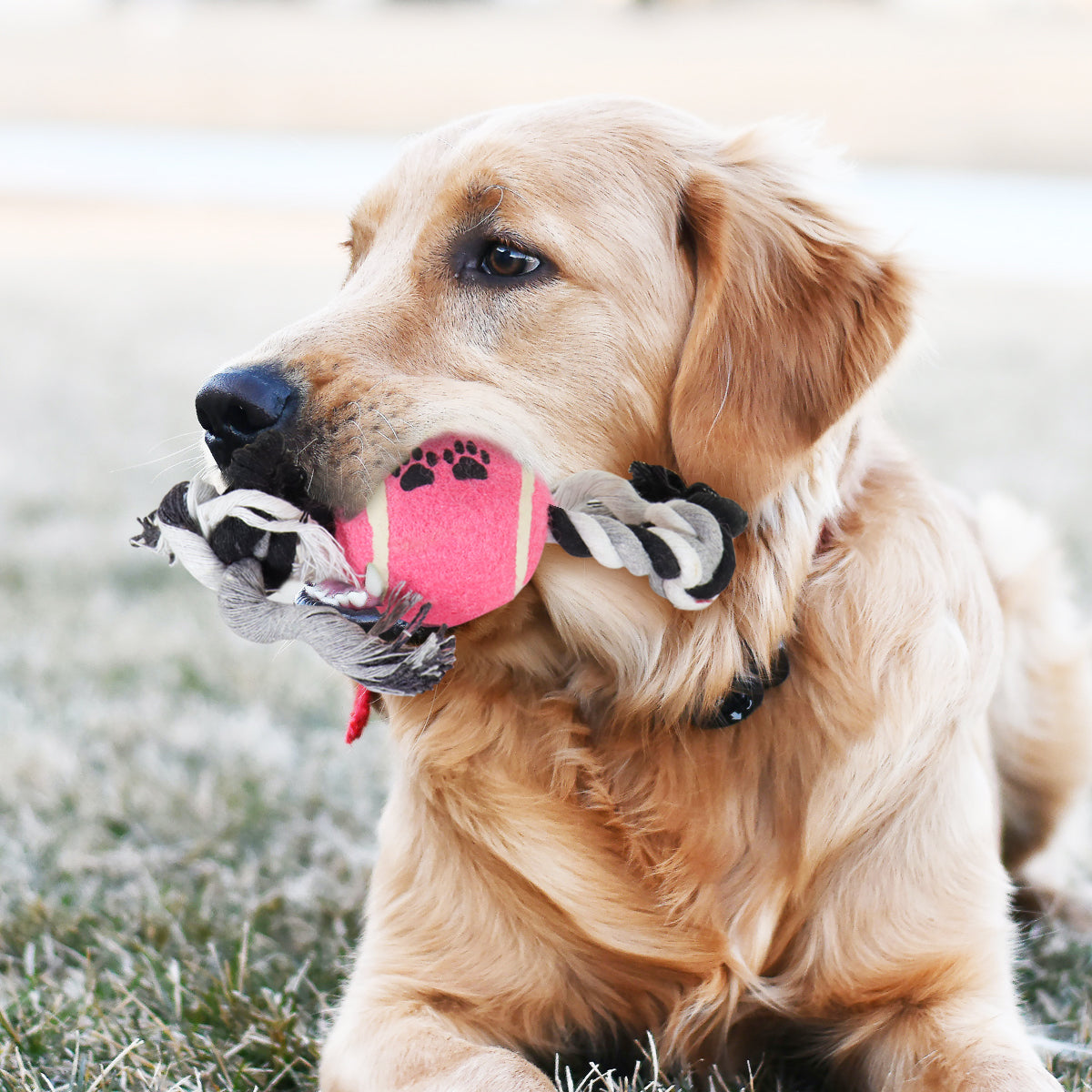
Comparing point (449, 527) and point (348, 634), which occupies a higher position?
point (449, 527)

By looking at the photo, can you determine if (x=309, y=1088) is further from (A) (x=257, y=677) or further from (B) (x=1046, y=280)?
(B) (x=1046, y=280)

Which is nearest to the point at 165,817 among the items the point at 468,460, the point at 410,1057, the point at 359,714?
the point at 359,714

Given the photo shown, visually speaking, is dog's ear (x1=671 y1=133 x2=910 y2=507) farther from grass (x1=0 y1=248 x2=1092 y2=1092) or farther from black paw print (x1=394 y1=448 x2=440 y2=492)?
grass (x1=0 y1=248 x2=1092 y2=1092)

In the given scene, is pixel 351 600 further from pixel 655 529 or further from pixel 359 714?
pixel 655 529

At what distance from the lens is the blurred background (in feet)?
8.07

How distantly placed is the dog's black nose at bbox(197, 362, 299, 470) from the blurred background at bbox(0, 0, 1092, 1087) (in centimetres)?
78

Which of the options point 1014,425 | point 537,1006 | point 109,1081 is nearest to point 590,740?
point 537,1006

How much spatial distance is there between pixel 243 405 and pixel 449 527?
35cm

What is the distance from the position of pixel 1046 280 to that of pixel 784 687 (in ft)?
44.4

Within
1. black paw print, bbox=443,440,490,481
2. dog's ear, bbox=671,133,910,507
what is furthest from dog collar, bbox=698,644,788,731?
black paw print, bbox=443,440,490,481

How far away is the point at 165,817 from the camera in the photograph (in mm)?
3016

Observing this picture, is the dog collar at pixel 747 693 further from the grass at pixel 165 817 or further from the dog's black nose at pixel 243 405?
the dog's black nose at pixel 243 405

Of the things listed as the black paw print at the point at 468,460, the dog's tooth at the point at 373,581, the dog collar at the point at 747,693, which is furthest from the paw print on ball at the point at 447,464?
the dog collar at the point at 747,693

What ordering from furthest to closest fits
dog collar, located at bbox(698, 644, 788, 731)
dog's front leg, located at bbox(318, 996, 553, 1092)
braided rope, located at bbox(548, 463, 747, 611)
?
dog collar, located at bbox(698, 644, 788, 731) < braided rope, located at bbox(548, 463, 747, 611) < dog's front leg, located at bbox(318, 996, 553, 1092)
